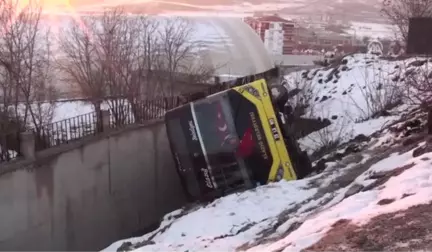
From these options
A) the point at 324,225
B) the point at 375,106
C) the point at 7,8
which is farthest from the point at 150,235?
the point at 7,8

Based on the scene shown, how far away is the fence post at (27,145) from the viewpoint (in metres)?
11.3

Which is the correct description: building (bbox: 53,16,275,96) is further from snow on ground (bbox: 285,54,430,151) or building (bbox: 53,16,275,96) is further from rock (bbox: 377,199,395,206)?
rock (bbox: 377,199,395,206)

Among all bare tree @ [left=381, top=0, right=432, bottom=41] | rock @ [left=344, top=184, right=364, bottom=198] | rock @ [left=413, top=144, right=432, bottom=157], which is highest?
bare tree @ [left=381, top=0, right=432, bottom=41]

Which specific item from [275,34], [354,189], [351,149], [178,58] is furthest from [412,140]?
[275,34]

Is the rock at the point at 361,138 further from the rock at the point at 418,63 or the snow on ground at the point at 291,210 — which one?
the rock at the point at 418,63

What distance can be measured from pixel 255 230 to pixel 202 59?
2085 centimetres

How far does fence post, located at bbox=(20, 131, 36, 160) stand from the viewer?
11312 millimetres

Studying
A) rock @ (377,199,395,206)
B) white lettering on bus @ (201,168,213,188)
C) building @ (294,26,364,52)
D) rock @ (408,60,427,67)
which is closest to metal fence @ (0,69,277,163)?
white lettering on bus @ (201,168,213,188)

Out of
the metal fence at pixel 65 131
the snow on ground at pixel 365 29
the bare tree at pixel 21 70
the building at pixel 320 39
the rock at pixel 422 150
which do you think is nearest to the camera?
the rock at pixel 422 150

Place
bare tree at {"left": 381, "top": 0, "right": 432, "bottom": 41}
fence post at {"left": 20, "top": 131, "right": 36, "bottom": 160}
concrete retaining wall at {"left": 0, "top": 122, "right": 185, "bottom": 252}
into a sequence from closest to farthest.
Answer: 1. concrete retaining wall at {"left": 0, "top": 122, "right": 185, "bottom": 252}
2. fence post at {"left": 20, "top": 131, "right": 36, "bottom": 160}
3. bare tree at {"left": 381, "top": 0, "right": 432, "bottom": 41}

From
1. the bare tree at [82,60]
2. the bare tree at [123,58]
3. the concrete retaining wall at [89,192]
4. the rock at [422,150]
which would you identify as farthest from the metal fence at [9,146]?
the bare tree at [82,60]

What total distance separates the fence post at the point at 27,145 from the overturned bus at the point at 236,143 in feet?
9.92

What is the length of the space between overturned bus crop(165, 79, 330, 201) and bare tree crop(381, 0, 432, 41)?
17014 millimetres

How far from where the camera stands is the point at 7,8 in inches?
741
